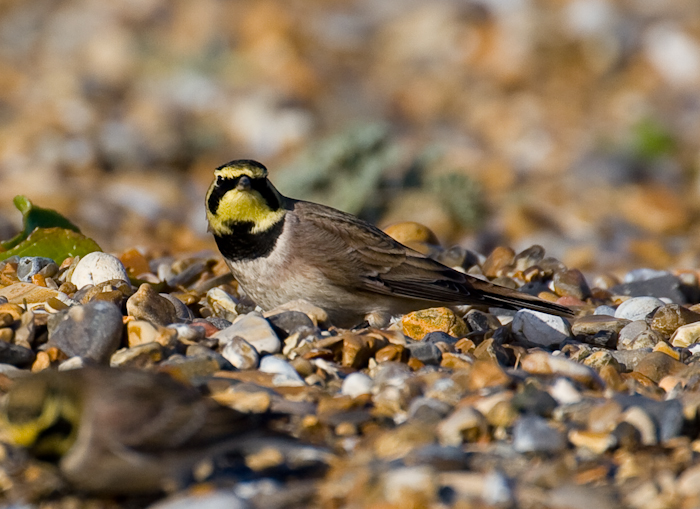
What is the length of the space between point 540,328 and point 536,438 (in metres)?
1.80

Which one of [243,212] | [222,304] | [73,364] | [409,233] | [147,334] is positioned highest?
[409,233]

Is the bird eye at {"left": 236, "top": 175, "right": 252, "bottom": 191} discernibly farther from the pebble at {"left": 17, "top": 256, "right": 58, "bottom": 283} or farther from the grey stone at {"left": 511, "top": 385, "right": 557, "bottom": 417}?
the grey stone at {"left": 511, "top": 385, "right": 557, "bottom": 417}

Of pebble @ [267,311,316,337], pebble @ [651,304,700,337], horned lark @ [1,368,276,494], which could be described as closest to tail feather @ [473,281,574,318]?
pebble @ [651,304,700,337]

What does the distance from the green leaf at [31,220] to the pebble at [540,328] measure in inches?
121

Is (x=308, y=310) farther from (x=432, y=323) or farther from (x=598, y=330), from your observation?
(x=598, y=330)

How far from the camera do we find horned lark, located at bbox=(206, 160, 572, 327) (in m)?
5.57

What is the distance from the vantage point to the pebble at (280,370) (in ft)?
14.8

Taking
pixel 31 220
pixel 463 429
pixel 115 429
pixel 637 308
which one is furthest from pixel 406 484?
pixel 31 220

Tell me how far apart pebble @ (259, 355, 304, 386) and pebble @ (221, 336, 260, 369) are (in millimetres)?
45

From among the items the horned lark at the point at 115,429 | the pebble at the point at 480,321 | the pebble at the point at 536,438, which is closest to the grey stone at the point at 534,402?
the pebble at the point at 536,438

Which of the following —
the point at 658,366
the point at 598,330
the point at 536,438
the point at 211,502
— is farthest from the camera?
the point at 598,330

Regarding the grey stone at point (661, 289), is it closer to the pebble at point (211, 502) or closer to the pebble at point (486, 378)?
the pebble at point (486, 378)

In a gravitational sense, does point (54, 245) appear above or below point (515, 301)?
above

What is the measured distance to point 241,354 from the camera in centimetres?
467
